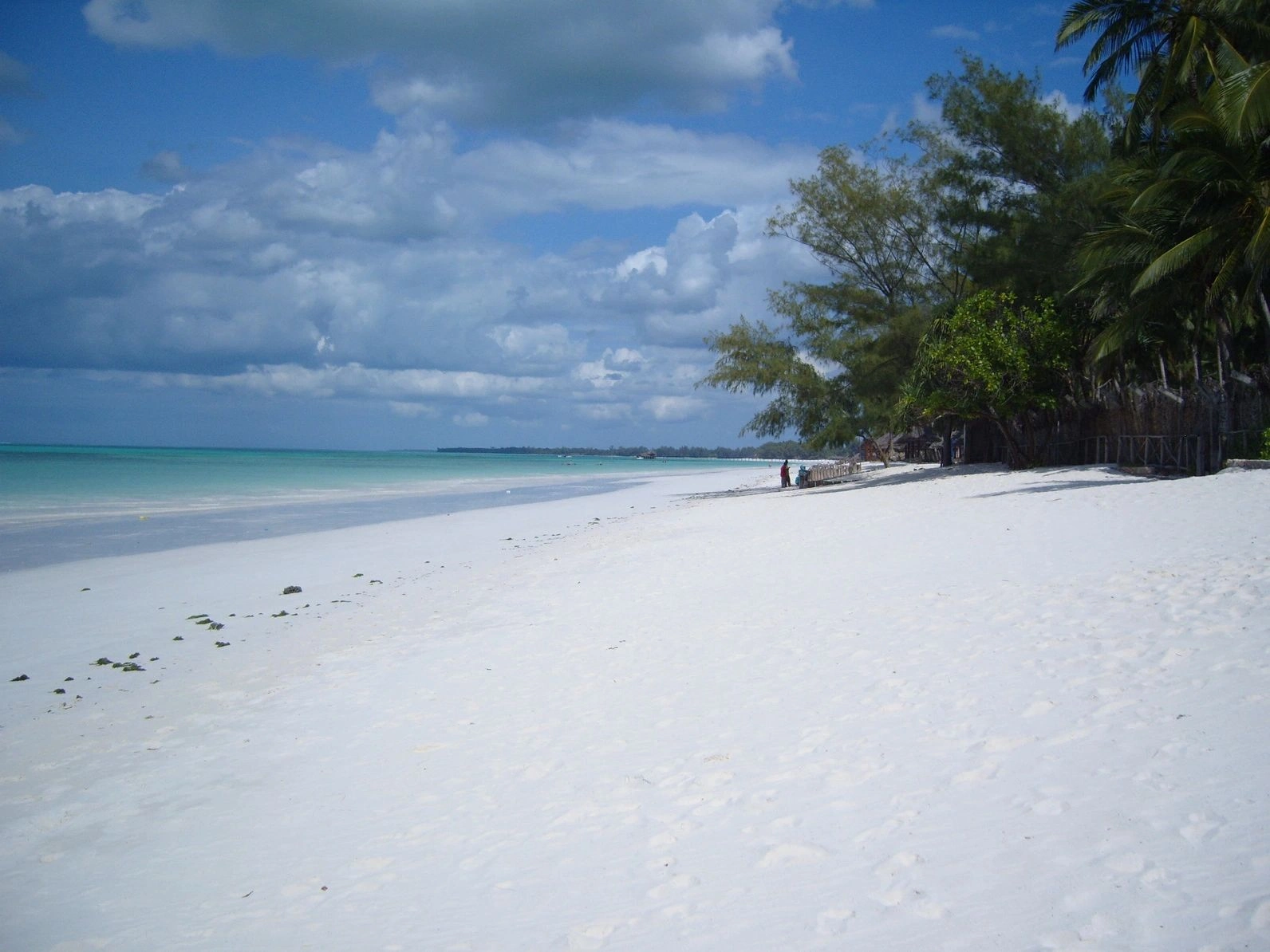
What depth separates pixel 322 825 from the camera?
4.62 meters

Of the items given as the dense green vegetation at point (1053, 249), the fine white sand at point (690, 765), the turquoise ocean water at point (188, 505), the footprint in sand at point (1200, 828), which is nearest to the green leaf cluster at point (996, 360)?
the dense green vegetation at point (1053, 249)

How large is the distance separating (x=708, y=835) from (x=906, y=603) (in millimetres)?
4367

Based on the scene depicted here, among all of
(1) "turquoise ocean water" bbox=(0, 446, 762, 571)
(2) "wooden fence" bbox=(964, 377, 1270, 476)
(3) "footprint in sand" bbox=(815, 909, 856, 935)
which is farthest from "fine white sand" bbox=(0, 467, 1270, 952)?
(1) "turquoise ocean water" bbox=(0, 446, 762, 571)

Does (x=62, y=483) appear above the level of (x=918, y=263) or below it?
below

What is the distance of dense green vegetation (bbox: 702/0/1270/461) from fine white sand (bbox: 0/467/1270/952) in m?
9.53

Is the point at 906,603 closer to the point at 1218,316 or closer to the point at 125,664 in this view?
the point at 125,664

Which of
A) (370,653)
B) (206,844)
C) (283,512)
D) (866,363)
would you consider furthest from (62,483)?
(206,844)

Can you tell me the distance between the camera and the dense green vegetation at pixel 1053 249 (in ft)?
52.2

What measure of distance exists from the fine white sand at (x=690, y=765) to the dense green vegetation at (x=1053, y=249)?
375 inches

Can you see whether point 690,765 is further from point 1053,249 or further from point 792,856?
point 1053,249

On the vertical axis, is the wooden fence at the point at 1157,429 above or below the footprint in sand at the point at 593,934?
above

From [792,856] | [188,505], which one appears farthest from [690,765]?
[188,505]

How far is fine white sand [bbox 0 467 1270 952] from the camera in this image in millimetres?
3389

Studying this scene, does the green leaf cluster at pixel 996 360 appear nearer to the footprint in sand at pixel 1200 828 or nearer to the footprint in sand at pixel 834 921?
the footprint in sand at pixel 1200 828
